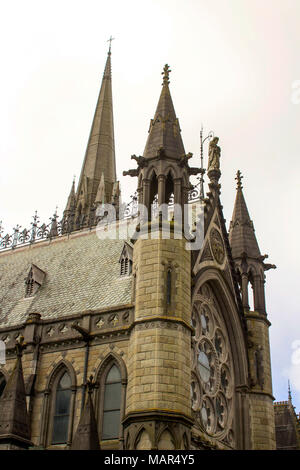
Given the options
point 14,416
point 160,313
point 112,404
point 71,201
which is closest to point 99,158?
point 71,201

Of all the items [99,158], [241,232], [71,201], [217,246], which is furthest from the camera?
[99,158]

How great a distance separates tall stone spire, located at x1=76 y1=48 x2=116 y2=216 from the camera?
2349 inches

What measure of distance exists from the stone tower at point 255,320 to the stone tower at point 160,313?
299 inches

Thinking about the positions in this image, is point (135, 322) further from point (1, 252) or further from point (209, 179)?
point (1, 252)

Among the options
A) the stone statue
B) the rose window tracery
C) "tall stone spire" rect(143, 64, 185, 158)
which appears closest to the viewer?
the rose window tracery

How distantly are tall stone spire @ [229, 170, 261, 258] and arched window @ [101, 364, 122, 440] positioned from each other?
1138 centimetres

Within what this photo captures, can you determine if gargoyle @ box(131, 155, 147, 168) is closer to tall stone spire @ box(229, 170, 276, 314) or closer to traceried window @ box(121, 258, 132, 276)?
traceried window @ box(121, 258, 132, 276)

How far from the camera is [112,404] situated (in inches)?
1001

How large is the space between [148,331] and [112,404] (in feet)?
10.9

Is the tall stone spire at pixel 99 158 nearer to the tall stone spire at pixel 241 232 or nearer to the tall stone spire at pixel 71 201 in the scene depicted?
the tall stone spire at pixel 71 201

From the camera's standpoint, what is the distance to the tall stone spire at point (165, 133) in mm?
28434

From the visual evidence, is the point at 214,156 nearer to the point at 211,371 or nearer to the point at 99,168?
the point at 211,371

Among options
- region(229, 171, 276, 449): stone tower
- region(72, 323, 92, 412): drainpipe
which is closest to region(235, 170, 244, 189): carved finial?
region(229, 171, 276, 449): stone tower

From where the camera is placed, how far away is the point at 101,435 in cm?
2495
